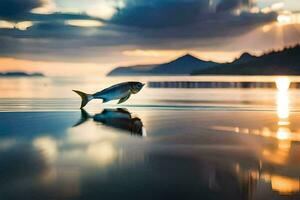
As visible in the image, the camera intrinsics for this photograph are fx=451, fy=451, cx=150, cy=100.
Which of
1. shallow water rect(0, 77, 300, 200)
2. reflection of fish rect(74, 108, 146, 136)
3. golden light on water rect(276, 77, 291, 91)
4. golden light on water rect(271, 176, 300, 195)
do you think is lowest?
golden light on water rect(271, 176, 300, 195)

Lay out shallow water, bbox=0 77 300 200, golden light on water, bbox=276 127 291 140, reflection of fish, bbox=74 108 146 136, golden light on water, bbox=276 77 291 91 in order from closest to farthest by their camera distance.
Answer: shallow water, bbox=0 77 300 200 → golden light on water, bbox=276 127 291 140 → reflection of fish, bbox=74 108 146 136 → golden light on water, bbox=276 77 291 91

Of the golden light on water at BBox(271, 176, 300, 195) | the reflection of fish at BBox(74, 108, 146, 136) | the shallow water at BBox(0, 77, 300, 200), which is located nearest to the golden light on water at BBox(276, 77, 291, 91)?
the reflection of fish at BBox(74, 108, 146, 136)

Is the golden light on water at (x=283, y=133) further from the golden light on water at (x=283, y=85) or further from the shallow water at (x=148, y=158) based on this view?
the golden light on water at (x=283, y=85)

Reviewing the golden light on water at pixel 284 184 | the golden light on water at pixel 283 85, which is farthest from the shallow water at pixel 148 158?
the golden light on water at pixel 283 85

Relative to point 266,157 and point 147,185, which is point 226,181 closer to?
point 147,185

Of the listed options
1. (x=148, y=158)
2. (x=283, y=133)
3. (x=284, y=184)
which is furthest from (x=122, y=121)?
(x=284, y=184)

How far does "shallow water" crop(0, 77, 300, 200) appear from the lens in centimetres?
609

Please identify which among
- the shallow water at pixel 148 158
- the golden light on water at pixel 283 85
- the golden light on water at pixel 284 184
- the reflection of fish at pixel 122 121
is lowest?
the golden light on water at pixel 284 184

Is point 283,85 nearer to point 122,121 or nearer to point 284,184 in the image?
point 122,121

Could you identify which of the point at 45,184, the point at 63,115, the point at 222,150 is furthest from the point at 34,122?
the point at 45,184

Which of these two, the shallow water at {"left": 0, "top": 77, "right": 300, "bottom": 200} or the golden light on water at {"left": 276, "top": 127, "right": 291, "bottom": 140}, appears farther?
the golden light on water at {"left": 276, "top": 127, "right": 291, "bottom": 140}

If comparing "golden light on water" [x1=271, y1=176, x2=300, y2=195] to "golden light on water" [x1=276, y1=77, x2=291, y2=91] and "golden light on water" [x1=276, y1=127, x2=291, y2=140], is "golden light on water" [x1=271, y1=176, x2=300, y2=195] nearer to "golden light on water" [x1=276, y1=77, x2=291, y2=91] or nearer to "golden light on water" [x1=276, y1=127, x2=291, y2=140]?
"golden light on water" [x1=276, y1=127, x2=291, y2=140]

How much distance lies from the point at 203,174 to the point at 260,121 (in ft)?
26.5

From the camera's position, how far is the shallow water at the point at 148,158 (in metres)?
6.09
